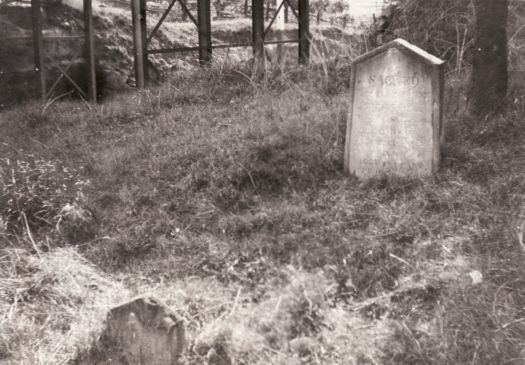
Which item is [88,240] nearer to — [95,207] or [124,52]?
[95,207]

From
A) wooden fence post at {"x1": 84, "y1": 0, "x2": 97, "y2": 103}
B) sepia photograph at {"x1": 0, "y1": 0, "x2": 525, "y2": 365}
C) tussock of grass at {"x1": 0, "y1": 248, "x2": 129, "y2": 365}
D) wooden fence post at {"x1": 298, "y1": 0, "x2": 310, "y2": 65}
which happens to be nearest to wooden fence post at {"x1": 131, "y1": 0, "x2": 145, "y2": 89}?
wooden fence post at {"x1": 84, "y1": 0, "x2": 97, "y2": 103}

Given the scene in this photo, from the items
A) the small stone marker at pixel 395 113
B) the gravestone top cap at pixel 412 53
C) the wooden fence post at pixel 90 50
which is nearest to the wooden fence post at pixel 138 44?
the wooden fence post at pixel 90 50

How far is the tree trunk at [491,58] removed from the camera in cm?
593

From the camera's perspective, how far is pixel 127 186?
18.0 feet

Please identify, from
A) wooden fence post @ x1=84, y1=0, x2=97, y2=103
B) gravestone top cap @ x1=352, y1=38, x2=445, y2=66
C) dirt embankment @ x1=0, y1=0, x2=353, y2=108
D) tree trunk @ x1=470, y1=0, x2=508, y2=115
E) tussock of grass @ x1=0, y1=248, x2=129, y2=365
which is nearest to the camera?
tussock of grass @ x1=0, y1=248, x2=129, y2=365

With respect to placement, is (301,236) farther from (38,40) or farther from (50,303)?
(38,40)

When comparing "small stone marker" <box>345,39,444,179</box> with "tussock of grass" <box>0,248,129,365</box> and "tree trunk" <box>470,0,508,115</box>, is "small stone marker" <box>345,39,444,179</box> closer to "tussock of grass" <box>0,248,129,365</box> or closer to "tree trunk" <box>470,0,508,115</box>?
"tree trunk" <box>470,0,508,115</box>

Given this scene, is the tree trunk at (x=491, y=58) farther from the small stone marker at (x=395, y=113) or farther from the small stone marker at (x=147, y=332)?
the small stone marker at (x=147, y=332)

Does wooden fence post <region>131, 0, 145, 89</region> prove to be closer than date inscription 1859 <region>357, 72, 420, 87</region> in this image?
No

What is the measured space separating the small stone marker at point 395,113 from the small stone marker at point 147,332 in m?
2.66

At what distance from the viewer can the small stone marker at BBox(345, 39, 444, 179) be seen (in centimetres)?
495

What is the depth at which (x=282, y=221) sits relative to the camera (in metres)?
4.66

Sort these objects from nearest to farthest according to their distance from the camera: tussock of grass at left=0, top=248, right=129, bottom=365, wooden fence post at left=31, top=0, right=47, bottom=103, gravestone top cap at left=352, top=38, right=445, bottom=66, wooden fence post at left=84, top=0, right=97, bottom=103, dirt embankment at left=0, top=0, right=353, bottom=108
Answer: tussock of grass at left=0, top=248, right=129, bottom=365
gravestone top cap at left=352, top=38, right=445, bottom=66
wooden fence post at left=31, top=0, right=47, bottom=103
wooden fence post at left=84, top=0, right=97, bottom=103
dirt embankment at left=0, top=0, right=353, bottom=108

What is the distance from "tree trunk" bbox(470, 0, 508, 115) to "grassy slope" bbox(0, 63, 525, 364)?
0.79ft
